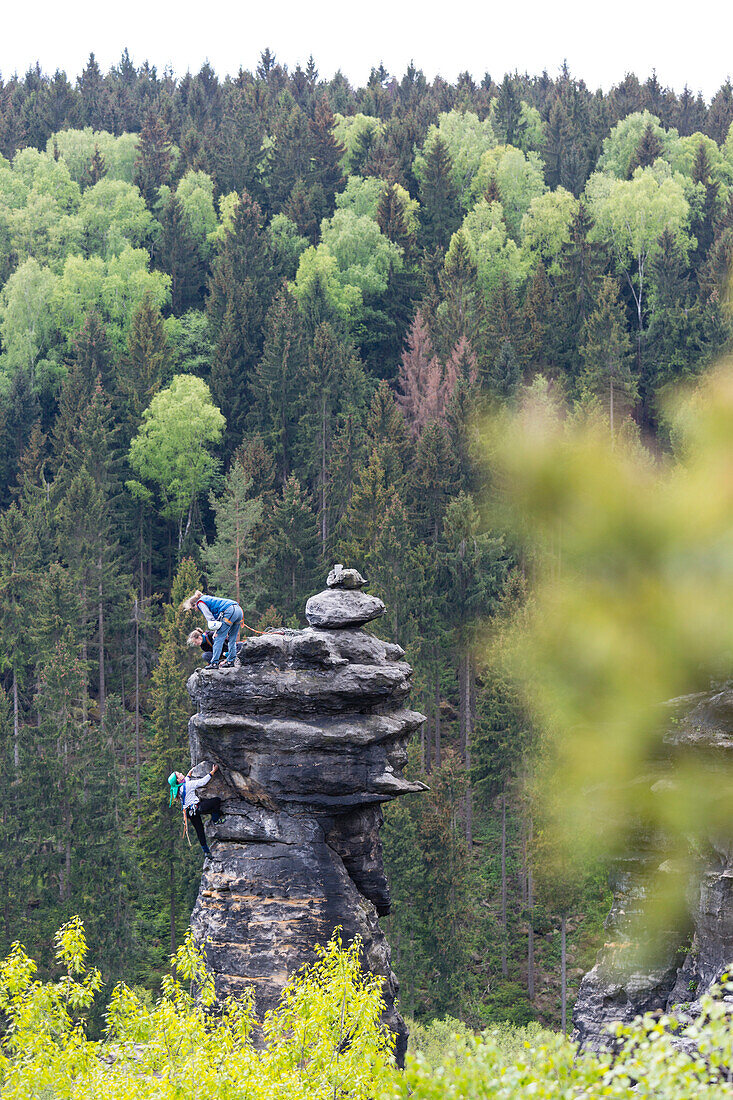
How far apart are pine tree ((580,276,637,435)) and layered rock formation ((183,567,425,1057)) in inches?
1808

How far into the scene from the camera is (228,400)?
263ft

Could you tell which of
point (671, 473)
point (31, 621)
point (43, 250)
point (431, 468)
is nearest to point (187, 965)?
point (671, 473)

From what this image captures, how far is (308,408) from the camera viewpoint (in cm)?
7575

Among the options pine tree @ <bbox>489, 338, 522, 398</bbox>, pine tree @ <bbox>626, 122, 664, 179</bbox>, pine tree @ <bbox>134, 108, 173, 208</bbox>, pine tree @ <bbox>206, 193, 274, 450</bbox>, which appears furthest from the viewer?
pine tree @ <bbox>626, 122, 664, 179</bbox>

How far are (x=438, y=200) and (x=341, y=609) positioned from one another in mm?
83308

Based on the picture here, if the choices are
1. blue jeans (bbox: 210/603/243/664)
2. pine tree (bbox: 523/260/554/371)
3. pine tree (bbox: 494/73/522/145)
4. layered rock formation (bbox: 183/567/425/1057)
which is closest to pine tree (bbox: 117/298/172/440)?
pine tree (bbox: 523/260/554/371)

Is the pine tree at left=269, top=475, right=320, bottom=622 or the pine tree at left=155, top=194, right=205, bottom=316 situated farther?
the pine tree at left=155, top=194, right=205, bottom=316

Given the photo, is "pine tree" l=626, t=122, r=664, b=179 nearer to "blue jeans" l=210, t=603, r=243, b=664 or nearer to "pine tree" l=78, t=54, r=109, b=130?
"pine tree" l=78, t=54, r=109, b=130

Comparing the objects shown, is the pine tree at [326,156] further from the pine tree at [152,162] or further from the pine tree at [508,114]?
the pine tree at [508,114]

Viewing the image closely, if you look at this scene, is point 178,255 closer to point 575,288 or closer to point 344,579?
point 575,288

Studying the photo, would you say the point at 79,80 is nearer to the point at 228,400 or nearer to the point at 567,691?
the point at 228,400

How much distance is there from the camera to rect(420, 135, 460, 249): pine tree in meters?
103

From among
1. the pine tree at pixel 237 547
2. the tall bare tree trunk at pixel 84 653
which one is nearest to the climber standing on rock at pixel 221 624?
the tall bare tree trunk at pixel 84 653

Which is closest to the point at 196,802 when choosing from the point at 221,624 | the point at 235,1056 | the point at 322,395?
the point at 221,624
